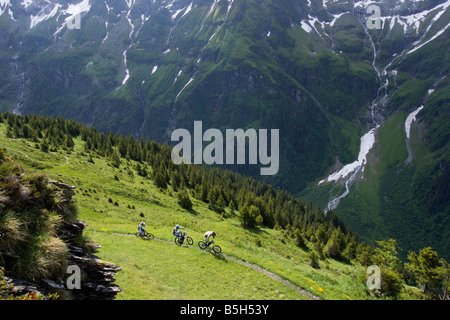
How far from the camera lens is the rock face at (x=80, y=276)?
36.3 feet

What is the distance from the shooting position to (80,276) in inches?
534

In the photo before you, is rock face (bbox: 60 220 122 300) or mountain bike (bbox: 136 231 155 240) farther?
mountain bike (bbox: 136 231 155 240)

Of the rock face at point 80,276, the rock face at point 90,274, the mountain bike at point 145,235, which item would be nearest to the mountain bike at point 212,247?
the mountain bike at point 145,235

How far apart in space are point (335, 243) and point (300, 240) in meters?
9.61

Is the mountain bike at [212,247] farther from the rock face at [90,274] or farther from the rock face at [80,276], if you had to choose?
the rock face at [90,274]

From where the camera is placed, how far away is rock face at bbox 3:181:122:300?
11.1 m

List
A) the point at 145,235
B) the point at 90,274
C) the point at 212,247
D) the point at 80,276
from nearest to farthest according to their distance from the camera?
the point at 80,276 → the point at 90,274 → the point at 212,247 → the point at 145,235

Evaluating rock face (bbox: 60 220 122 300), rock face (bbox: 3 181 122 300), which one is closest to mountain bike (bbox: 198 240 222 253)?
rock face (bbox: 3 181 122 300)

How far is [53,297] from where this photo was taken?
1073 cm

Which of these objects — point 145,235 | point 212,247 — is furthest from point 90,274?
point 145,235

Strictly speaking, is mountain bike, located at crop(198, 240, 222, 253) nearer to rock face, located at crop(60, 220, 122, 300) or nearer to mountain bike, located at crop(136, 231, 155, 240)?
mountain bike, located at crop(136, 231, 155, 240)

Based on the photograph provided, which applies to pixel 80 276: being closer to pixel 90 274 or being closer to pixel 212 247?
pixel 90 274
